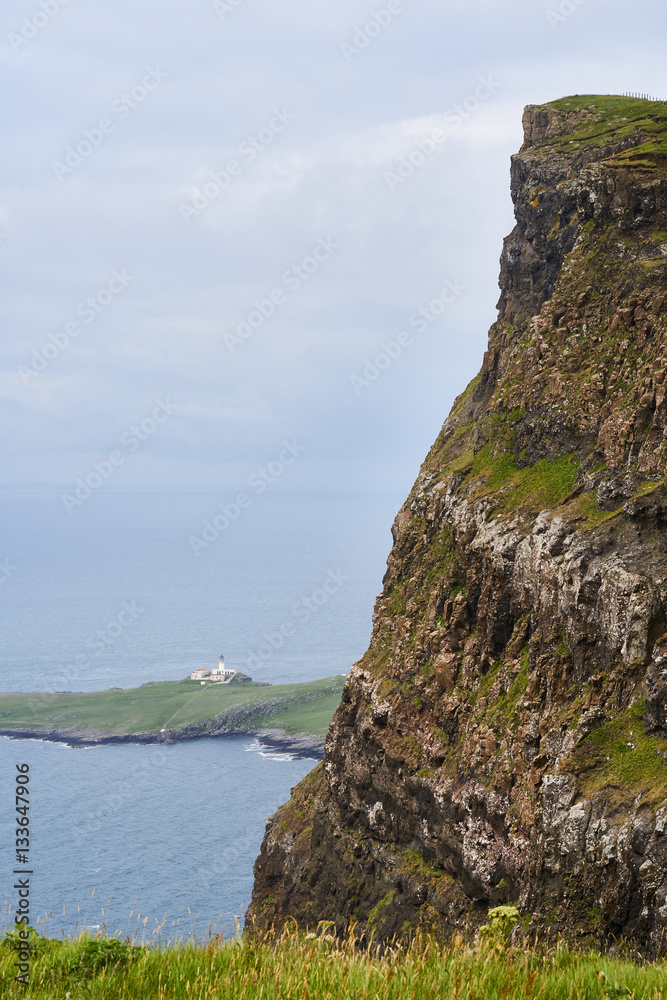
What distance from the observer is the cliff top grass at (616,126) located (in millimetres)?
49188

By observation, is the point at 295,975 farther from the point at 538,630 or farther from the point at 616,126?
the point at 616,126

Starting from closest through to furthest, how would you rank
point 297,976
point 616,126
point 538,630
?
point 297,976
point 538,630
point 616,126

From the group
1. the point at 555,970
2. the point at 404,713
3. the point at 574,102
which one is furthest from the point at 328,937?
the point at 574,102

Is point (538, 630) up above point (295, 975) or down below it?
above

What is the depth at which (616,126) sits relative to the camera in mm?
56688

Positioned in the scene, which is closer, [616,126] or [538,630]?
[538,630]

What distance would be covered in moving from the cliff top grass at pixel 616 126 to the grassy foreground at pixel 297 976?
47248mm

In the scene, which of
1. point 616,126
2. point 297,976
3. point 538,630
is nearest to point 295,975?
point 297,976

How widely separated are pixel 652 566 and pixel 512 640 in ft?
35.4

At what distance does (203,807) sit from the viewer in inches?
6265

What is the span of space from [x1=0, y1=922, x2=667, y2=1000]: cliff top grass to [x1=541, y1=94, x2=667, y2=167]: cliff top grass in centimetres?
4722

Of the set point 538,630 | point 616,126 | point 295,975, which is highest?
point 616,126

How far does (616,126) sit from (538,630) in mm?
37471

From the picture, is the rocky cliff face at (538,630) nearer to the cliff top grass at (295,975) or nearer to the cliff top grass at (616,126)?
the cliff top grass at (616,126)
